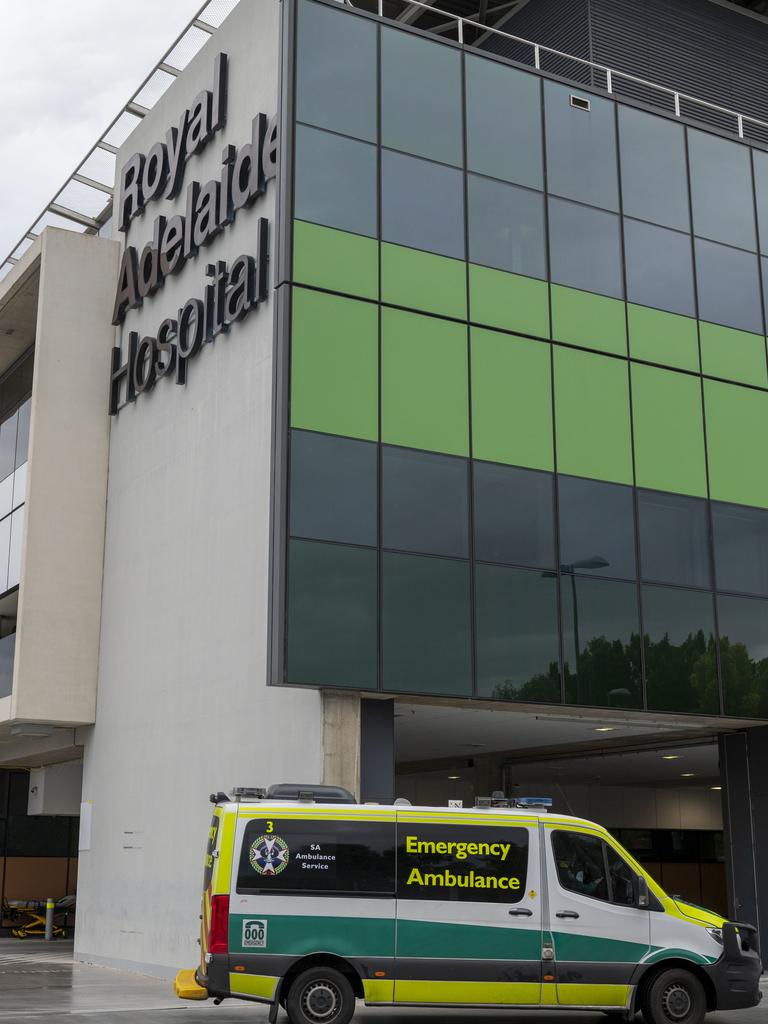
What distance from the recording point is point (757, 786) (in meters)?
20.2

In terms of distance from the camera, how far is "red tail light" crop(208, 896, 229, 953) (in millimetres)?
12203

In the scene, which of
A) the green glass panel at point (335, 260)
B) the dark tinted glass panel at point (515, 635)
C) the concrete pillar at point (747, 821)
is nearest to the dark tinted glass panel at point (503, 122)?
the green glass panel at point (335, 260)

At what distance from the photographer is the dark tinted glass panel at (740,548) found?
65.5 ft

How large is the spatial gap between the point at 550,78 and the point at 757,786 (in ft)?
41.0

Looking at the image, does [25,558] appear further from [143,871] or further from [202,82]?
[202,82]

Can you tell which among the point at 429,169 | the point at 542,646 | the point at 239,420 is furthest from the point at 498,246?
the point at 542,646

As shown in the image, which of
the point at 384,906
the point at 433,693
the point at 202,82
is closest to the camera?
the point at 384,906

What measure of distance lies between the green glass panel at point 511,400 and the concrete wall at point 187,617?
A: 3.25 meters

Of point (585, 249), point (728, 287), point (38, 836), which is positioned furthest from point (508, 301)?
point (38, 836)

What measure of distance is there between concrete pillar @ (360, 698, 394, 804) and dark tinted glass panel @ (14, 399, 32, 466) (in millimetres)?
11348

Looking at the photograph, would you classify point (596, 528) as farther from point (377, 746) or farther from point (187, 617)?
point (187, 617)

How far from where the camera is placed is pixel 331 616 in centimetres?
1648

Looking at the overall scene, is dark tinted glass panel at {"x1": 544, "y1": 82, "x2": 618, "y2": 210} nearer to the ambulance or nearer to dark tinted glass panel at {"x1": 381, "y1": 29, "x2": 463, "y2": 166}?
dark tinted glass panel at {"x1": 381, "y1": 29, "x2": 463, "y2": 166}

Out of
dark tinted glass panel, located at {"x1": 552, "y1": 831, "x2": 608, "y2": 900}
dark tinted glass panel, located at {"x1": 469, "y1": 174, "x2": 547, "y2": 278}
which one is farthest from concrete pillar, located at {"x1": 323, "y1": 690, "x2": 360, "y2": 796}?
dark tinted glass panel, located at {"x1": 469, "y1": 174, "x2": 547, "y2": 278}
